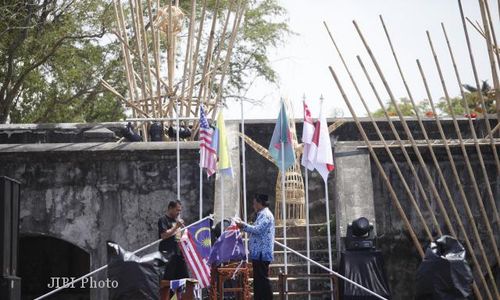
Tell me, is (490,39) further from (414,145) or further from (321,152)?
(321,152)

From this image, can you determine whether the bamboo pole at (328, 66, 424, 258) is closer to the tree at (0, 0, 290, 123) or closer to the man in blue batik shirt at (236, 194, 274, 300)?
the man in blue batik shirt at (236, 194, 274, 300)

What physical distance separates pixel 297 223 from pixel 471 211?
2.07 m

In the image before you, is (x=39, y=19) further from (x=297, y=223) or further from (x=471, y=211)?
(x=471, y=211)

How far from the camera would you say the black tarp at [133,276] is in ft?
36.6

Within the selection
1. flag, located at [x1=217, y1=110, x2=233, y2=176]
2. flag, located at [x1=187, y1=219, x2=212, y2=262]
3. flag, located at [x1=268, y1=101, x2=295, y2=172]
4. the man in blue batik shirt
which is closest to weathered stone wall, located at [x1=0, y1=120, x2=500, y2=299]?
flag, located at [x1=217, y1=110, x2=233, y2=176]

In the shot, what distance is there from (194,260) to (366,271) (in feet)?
5.92

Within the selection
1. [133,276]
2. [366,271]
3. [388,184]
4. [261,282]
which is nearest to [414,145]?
[388,184]

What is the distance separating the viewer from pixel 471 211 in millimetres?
13180

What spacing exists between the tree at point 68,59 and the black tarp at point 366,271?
26.4 feet

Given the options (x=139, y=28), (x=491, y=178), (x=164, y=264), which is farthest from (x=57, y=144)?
(x=491, y=178)

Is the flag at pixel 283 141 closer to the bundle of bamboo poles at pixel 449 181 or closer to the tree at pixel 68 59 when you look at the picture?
the bundle of bamboo poles at pixel 449 181

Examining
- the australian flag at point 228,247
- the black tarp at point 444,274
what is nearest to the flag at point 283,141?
the australian flag at point 228,247

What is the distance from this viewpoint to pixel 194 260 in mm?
12023

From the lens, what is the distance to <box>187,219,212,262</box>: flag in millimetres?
12203
